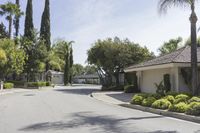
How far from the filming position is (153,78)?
35250 mm

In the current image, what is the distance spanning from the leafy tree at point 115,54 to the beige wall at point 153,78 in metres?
11.4

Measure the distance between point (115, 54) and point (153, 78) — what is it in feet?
56.6

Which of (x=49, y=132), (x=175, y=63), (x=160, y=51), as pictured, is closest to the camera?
(x=49, y=132)

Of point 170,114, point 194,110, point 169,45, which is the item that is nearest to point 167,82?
point 170,114

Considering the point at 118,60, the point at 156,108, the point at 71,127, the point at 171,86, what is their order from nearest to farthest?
the point at 71,127 < the point at 156,108 < the point at 171,86 < the point at 118,60

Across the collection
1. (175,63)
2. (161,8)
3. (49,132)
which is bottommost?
(49,132)

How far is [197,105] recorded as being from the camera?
54.6 feet

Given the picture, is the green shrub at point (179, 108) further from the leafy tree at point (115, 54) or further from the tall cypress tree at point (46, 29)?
the tall cypress tree at point (46, 29)

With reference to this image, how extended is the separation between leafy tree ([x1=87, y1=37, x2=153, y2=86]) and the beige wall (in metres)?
11.4

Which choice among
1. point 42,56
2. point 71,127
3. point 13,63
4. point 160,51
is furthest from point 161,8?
point 160,51

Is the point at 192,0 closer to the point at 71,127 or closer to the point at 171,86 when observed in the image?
the point at 171,86

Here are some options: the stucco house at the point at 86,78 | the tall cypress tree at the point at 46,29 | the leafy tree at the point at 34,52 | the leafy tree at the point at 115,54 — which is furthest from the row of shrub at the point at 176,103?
the stucco house at the point at 86,78

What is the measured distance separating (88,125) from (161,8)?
11242 mm

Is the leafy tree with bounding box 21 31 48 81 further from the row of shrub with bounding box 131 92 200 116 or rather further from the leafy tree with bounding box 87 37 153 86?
the row of shrub with bounding box 131 92 200 116
